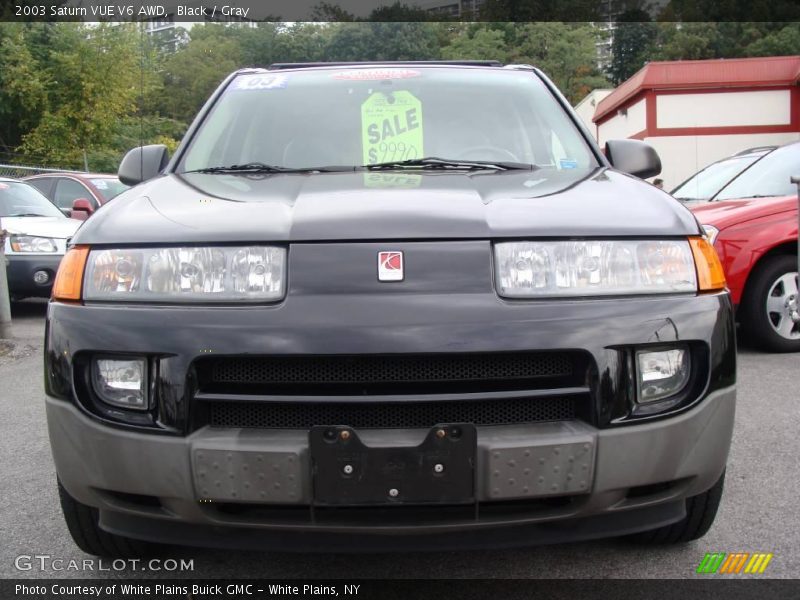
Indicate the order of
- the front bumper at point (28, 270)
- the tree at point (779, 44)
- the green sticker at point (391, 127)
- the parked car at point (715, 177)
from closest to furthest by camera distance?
the green sticker at point (391, 127) < the parked car at point (715, 177) < the front bumper at point (28, 270) < the tree at point (779, 44)

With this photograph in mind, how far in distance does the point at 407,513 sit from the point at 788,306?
14.9ft

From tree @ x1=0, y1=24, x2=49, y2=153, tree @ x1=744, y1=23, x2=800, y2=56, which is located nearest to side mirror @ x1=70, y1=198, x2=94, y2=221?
tree @ x1=0, y1=24, x2=49, y2=153

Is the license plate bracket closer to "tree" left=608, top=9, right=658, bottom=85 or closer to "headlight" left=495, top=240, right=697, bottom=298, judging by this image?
"headlight" left=495, top=240, right=697, bottom=298

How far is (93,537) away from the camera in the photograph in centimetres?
237

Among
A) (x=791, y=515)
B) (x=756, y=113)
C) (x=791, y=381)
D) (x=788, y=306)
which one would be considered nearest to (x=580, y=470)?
(x=791, y=515)

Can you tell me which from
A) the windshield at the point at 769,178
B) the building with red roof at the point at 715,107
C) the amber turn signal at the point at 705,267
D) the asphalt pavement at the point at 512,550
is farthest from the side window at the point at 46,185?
the building with red roof at the point at 715,107

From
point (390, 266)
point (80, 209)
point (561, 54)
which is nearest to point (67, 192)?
point (80, 209)

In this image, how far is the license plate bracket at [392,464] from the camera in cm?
183

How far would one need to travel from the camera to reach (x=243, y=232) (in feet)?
6.73

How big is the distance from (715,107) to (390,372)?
2865 cm

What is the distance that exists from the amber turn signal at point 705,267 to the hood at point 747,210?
3.56 m

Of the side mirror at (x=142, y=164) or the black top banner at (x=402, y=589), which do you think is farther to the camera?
the side mirror at (x=142, y=164)

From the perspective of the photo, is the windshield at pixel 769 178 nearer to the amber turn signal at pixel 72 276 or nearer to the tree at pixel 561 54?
the amber turn signal at pixel 72 276

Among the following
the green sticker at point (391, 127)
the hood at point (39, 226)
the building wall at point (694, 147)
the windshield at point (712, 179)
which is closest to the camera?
the green sticker at point (391, 127)
